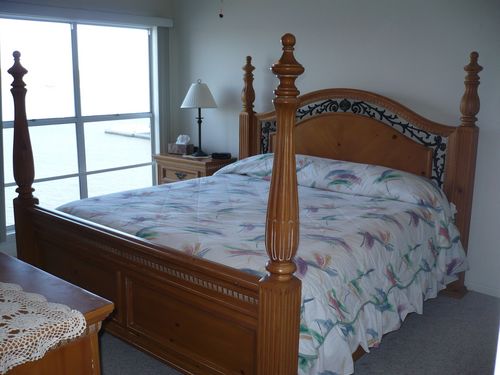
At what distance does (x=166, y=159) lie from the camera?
4.64m

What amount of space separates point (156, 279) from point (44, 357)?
1.09 m

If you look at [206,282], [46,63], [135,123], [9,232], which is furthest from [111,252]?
[135,123]

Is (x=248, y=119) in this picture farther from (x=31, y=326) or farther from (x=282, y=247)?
(x=31, y=326)

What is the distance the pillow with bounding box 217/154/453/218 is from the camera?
316 centimetres

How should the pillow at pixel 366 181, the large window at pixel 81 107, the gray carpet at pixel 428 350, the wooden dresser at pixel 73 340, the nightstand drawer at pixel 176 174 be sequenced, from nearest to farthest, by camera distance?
1. the wooden dresser at pixel 73 340
2. the gray carpet at pixel 428 350
3. the pillow at pixel 366 181
4. the large window at pixel 81 107
5. the nightstand drawer at pixel 176 174

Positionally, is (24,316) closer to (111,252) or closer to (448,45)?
(111,252)

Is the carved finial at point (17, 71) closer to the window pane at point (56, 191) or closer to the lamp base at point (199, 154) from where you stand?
the window pane at point (56, 191)

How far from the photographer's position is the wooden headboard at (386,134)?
3.27m

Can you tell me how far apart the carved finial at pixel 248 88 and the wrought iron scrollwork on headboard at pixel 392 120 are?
23 cm

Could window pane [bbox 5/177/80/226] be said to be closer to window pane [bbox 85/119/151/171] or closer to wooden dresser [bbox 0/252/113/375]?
window pane [bbox 85/119/151/171]

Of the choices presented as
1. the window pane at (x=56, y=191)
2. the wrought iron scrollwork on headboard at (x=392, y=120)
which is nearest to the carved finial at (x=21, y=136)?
the window pane at (x=56, y=191)

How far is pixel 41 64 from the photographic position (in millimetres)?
4121

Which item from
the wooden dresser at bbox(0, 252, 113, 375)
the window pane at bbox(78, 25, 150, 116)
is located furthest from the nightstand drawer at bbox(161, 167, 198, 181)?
the wooden dresser at bbox(0, 252, 113, 375)

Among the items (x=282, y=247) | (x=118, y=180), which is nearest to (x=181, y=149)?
(x=118, y=180)
